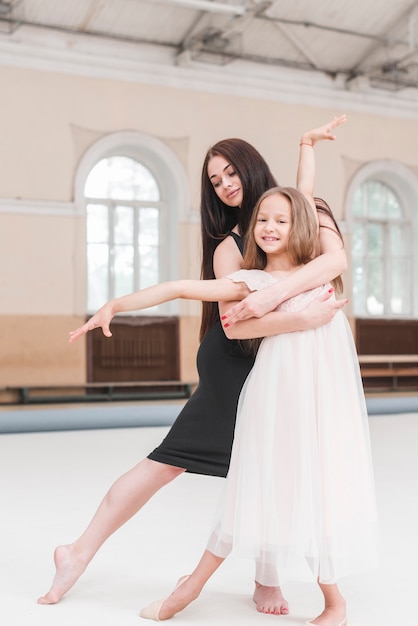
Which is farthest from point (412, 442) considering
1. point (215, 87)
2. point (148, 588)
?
point (215, 87)

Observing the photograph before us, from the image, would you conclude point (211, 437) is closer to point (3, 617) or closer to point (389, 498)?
point (3, 617)

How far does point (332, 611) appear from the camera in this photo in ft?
7.07

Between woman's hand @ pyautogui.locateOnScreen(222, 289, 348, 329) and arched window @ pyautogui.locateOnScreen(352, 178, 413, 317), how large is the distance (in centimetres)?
1128

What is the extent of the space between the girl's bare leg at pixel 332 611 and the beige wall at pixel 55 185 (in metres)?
9.05

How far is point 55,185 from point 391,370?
596cm

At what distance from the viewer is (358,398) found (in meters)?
2.23

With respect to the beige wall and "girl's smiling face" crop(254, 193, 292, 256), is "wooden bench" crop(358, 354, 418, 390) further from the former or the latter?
"girl's smiling face" crop(254, 193, 292, 256)

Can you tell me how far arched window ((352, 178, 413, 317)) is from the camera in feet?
44.1

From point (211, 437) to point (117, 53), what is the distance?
9.99 metres

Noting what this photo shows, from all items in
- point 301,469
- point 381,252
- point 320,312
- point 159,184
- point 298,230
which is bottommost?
point 301,469

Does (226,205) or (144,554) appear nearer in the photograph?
(226,205)

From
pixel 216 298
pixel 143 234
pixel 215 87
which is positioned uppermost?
pixel 215 87

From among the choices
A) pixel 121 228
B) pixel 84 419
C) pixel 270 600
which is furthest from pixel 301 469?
pixel 121 228

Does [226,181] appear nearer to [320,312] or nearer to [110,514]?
[320,312]
